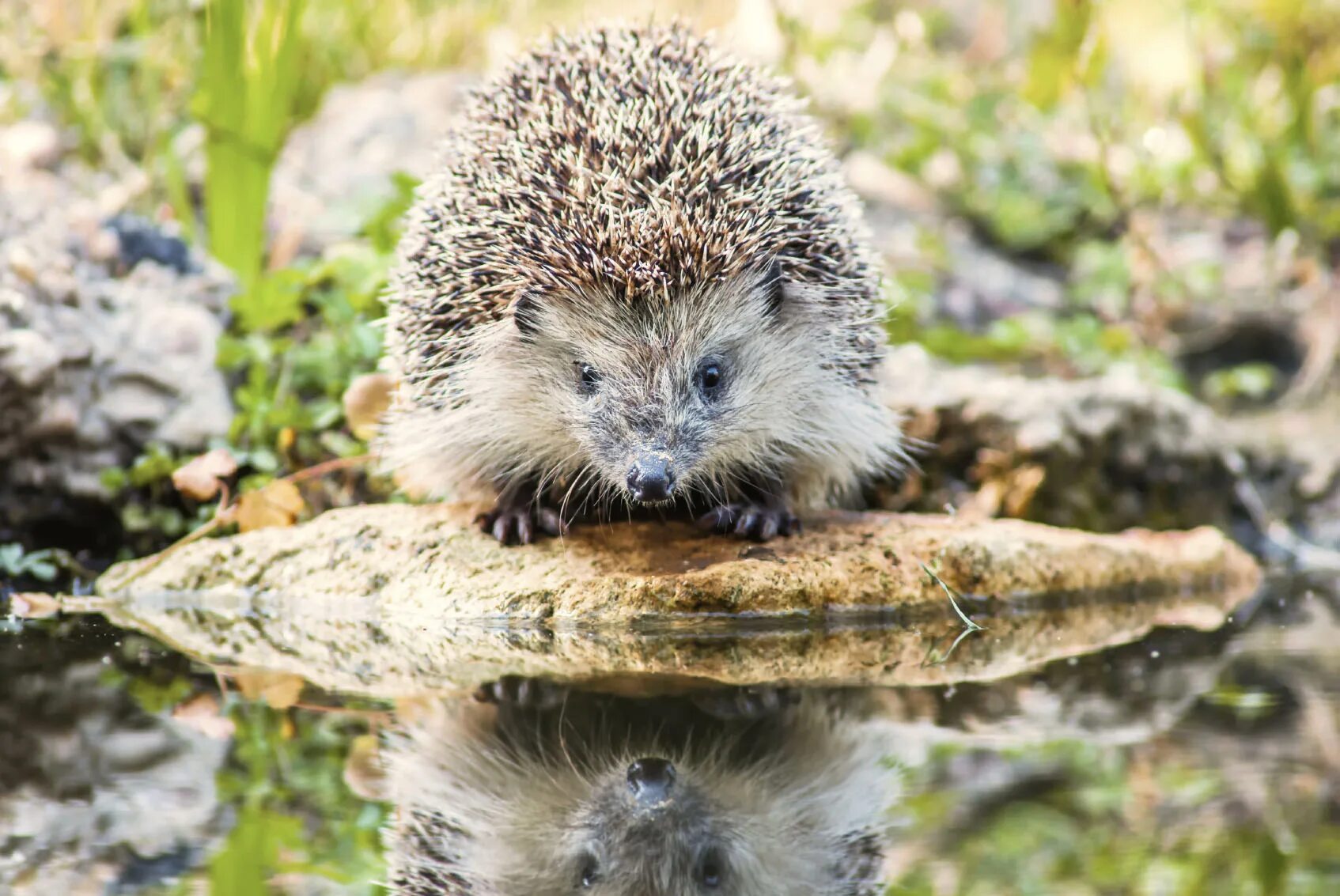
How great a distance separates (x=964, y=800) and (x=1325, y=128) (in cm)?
785

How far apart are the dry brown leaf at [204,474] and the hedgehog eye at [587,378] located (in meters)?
1.71

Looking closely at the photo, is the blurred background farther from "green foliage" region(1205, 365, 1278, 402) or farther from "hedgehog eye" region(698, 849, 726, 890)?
"hedgehog eye" region(698, 849, 726, 890)

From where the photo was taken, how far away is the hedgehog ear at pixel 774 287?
14.0 ft

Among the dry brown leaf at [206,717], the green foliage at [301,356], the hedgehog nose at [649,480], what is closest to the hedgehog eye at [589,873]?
the dry brown leaf at [206,717]

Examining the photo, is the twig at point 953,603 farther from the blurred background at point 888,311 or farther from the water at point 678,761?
the blurred background at point 888,311

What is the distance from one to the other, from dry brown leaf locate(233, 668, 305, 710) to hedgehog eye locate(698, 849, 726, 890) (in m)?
1.34

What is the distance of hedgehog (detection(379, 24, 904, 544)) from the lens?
13.3 ft

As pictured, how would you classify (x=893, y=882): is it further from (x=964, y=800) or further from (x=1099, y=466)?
(x=1099, y=466)

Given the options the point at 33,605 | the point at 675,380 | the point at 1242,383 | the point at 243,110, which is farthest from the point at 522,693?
the point at 1242,383

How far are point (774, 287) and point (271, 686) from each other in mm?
2045

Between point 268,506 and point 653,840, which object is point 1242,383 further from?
point 653,840

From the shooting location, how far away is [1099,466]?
225 inches

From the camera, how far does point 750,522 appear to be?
436cm

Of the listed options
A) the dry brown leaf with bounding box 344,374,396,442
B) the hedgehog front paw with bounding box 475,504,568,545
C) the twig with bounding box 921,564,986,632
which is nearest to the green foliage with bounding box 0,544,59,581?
the dry brown leaf with bounding box 344,374,396,442
